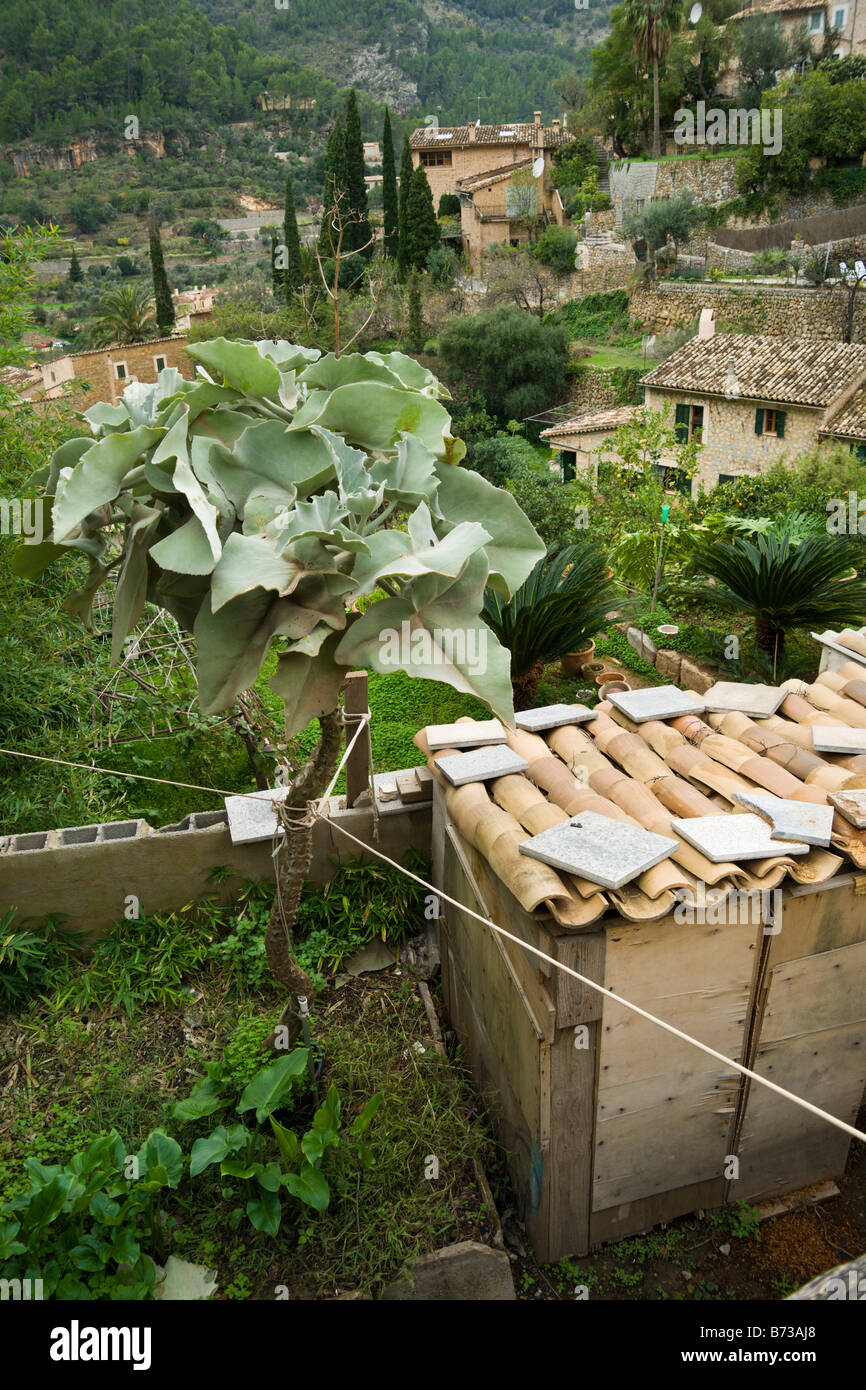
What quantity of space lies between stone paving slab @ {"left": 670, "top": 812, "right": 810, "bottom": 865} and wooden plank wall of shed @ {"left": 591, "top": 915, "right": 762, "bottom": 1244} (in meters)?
0.23

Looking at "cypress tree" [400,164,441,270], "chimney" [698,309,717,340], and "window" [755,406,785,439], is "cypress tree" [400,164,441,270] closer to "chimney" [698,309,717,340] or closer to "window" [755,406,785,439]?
"chimney" [698,309,717,340]

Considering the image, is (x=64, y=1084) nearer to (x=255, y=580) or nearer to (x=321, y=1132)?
(x=321, y=1132)

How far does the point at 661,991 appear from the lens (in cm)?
265

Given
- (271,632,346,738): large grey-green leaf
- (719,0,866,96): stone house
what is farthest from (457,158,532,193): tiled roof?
(271,632,346,738): large grey-green leaf

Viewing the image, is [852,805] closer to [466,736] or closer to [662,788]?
[662,788]

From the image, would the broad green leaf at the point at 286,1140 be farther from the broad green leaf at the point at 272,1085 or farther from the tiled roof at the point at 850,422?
the tiled roof at the point at 850,422

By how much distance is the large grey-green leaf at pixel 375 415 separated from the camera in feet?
5.12

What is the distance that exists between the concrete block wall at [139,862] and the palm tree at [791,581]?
2.75 meters

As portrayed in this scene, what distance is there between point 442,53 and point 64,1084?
9575 centimetres

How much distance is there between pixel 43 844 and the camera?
154 inches

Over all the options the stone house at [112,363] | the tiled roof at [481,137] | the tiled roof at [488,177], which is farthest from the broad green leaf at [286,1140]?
the tiled roof at [481,137]

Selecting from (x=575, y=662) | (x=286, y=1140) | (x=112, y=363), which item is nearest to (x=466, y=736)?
(x=286, y=1140)

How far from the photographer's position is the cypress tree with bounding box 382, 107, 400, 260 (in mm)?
30391

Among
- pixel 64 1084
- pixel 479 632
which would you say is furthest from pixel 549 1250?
pixel 479 632
